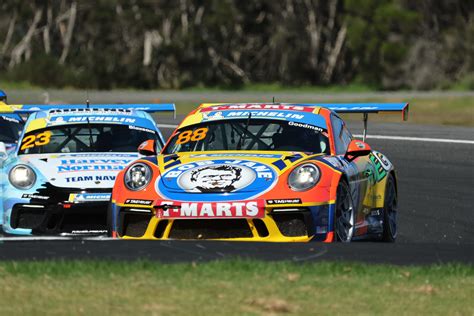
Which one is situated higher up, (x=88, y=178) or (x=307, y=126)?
(x=307, y=126)

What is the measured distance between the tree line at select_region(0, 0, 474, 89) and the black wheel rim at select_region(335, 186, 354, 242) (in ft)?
131

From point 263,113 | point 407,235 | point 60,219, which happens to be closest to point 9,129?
point 60,219

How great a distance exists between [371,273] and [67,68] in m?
47.3

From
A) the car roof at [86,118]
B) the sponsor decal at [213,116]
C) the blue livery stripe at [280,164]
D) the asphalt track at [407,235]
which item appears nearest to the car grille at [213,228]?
the blue livery stripe at [280,164]

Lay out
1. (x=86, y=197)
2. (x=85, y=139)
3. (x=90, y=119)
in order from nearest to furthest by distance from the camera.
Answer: (x=86, y=197), (x=90, y=119), (x=85, y=139)

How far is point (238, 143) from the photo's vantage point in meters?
11.2

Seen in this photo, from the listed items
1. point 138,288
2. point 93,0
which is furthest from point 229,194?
point 93,0

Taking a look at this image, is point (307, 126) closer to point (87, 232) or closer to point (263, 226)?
point (263, 226)

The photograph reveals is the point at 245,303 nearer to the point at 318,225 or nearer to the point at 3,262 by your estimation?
the point at 3,262

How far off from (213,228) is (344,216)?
1.11 m

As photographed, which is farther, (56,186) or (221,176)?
(56,186)

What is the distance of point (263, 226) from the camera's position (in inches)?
390

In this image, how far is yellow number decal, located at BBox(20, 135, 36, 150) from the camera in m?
12.9

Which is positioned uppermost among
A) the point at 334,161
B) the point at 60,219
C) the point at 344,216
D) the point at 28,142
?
the point at 334,161
